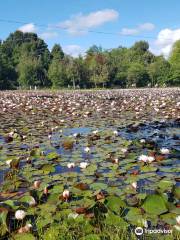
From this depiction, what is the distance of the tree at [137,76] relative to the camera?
8088 cm

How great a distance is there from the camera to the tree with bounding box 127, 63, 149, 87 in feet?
265

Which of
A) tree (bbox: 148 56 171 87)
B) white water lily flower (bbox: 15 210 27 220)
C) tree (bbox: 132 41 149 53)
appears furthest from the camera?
tree (bbox: 132 41 149 53)

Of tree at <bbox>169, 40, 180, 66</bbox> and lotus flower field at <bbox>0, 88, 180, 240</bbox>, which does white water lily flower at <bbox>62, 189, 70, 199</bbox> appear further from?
tree at <bbox>169, 40, 180, 66</bbox>

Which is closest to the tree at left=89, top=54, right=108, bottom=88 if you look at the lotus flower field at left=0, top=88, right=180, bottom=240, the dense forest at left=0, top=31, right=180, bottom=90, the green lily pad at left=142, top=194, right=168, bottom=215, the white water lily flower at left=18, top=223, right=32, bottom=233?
the dense forest at left=0, top=31, right=180, bottom=90

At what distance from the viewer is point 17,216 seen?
4.10 metres

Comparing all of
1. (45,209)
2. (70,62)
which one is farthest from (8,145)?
(70,62)

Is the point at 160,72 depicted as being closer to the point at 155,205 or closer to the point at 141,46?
the point at 141,46

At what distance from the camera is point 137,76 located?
268 feet

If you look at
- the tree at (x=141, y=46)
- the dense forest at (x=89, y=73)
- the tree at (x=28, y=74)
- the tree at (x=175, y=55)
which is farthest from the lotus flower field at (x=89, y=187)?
the tree at (x=141, y=46)

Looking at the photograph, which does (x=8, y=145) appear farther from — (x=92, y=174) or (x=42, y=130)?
(x=92, y=174)

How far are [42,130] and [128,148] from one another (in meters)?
3.99

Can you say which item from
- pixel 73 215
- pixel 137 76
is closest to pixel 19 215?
pixel 73 215

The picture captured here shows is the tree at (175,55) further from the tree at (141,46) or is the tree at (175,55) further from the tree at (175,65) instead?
the tree at (141,46)

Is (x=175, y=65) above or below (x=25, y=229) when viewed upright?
above
